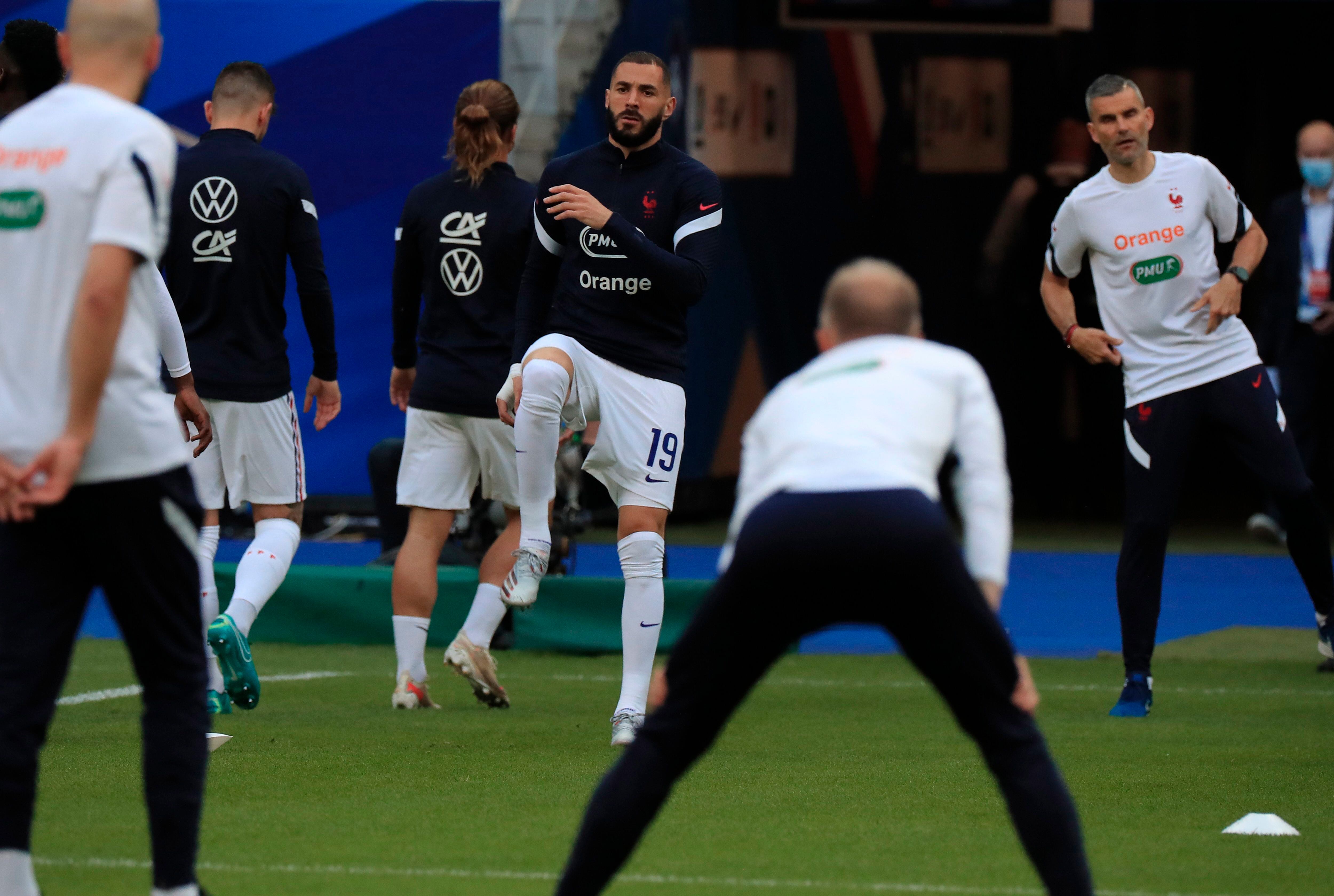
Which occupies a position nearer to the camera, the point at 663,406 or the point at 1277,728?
the point at 663,406

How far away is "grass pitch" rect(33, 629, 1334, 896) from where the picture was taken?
4.36 metres

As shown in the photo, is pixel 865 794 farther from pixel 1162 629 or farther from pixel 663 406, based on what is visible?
pixel 1162 629

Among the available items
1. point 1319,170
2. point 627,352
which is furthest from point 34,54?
point 1319,170

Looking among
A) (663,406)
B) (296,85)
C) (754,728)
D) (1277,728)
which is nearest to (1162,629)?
(1277,728)

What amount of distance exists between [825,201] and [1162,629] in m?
6.76

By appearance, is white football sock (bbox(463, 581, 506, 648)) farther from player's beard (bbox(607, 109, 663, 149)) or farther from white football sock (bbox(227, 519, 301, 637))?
player's beard (bbox(607, 109, 663, 149))

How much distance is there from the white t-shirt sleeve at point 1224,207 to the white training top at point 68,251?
471 cm

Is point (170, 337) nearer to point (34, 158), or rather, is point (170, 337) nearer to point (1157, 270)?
point (34, 158)

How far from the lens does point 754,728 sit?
A: 268 inches

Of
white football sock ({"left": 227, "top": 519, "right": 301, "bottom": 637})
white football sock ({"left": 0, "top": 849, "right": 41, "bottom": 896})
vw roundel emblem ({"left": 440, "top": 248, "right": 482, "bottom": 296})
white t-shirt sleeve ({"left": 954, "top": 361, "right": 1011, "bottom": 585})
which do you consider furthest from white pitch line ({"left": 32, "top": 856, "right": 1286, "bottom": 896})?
vw roundel emblem ({"left": 440, "top": 248, "right": 482, "bottom": 296})

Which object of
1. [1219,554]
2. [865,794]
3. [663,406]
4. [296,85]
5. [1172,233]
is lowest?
[1219,554]

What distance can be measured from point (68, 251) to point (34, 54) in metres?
2.82

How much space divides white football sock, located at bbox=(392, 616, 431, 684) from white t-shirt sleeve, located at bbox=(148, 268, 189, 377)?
159cm

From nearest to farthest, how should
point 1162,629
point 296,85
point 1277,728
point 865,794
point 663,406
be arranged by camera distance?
point 865,794
point 663,406
point 1277,728
point 1162,629
point 296,85
